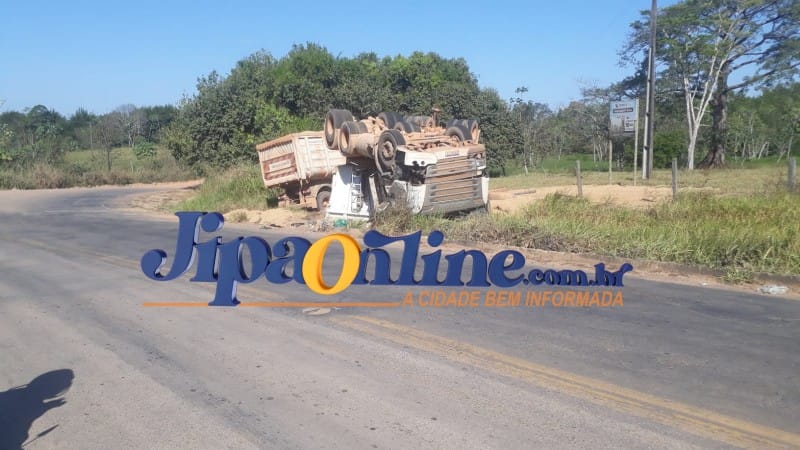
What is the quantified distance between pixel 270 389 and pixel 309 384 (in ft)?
0.98

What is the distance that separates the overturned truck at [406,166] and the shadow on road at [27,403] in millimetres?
9434

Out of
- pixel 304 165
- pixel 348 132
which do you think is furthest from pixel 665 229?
pixel 304 165

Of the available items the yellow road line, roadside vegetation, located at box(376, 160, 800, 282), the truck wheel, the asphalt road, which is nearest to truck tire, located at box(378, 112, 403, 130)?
roadside vegetation, located at box(376, 160, 800, 282)

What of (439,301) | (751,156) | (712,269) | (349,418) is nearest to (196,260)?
(439,301)

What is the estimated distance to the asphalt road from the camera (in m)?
4.38

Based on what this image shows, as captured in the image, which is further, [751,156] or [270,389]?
[751,156]

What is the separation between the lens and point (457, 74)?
144ft

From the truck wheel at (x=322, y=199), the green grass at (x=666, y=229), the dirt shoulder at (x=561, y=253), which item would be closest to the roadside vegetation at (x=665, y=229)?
the green grass at (x=666, y=229)

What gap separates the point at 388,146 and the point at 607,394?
33.7 feet

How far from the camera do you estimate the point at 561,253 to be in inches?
437

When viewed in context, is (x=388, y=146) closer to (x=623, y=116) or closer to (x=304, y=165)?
(x=304, y=165)

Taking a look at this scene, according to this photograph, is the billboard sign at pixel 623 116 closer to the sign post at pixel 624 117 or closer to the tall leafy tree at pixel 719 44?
the sign post at pixel 624 117

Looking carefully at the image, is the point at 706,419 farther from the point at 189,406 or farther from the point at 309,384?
the point at 189,406

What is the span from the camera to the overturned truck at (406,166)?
14414 millimetres
